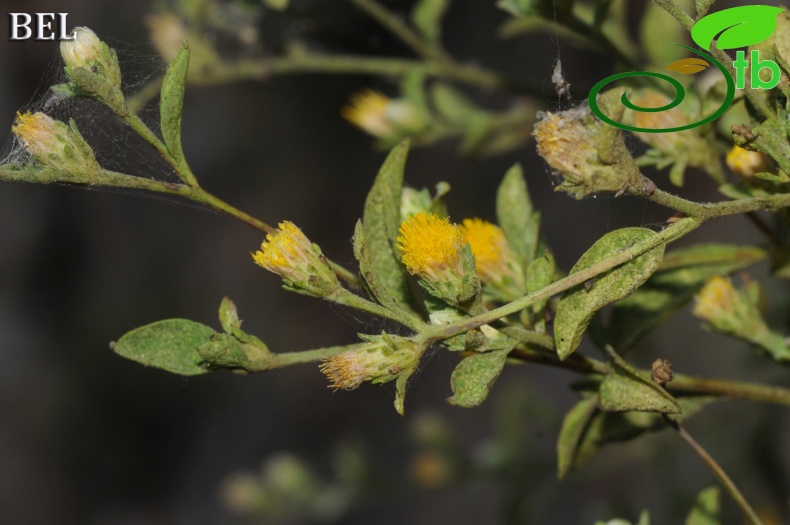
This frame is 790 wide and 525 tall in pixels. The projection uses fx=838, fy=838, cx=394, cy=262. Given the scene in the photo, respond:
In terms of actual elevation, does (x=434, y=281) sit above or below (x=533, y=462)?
above

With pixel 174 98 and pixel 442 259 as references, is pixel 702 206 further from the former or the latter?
pixel 174 98

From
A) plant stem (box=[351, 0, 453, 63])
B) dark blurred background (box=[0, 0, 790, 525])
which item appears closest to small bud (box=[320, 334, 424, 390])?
plant stem (box=[351, 0, 453, 63])

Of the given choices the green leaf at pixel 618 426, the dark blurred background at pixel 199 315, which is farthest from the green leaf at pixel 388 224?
the dark blurred background at pixel 199 315

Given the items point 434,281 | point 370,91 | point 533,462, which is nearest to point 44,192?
point 370,91

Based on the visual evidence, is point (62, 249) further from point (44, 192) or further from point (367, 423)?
point (367, 423)

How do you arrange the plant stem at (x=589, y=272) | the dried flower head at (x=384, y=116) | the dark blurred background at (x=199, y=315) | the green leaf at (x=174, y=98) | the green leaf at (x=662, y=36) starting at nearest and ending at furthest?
1. the plant stem at (x=589, y=272)
2. the green leaf at (x=174, y=98)
3. the green leaf at (x=662, y=36)
4. the dried flower head at (x=384, y=116)
5. the dark blurred background at (x=199, y=315)

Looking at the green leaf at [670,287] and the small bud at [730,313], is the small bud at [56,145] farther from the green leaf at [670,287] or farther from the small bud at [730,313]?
the small bud at [730,313]
